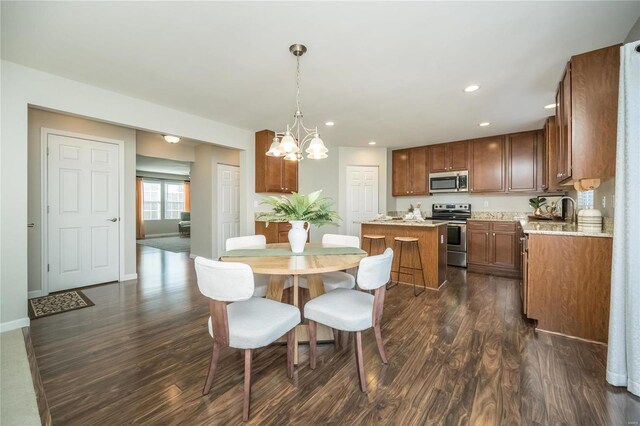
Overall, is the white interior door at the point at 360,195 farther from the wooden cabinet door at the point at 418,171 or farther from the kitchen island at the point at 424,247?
the kitchen island at the point at 424,247

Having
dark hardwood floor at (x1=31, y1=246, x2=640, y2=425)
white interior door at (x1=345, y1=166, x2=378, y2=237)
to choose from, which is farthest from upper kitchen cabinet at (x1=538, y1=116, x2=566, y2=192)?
white interior door at (x1=345, y1=166, x2=378, y2=237)

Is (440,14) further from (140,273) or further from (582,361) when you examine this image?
(140,273)

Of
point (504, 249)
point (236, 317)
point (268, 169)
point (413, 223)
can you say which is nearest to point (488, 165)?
point (504, 249)

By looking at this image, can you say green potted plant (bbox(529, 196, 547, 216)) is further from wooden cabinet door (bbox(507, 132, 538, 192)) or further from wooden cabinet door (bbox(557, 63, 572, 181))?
wooden cabinet door (bbox(557, 63, 572, 181))

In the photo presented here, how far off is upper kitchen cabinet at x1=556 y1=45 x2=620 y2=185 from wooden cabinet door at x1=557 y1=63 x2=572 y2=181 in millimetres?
27

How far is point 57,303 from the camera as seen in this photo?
2988 millimetres

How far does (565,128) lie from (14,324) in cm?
524

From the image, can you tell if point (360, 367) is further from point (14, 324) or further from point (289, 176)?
point (289, 176)

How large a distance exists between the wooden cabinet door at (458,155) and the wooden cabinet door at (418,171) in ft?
1.61

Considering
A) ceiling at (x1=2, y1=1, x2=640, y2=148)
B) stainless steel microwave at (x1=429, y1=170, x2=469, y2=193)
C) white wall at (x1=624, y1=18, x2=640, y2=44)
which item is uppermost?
ceiling at (x1=2, y1=1, x2=640, y2=148)

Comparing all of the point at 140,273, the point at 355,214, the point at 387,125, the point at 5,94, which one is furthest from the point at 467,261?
the point at 5,94

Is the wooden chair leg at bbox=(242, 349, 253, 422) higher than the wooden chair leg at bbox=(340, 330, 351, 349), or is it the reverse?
the wooden chair leg at bbox=(242, 349, 253, 422)

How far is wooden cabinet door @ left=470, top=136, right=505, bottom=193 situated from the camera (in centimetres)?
473

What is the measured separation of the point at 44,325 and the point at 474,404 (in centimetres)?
357
